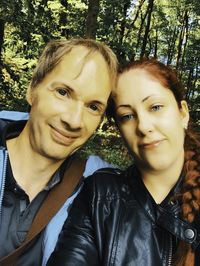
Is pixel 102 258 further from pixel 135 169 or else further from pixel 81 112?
pixel 81 112

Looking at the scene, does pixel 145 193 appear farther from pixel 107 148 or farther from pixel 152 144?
pixel 107 148

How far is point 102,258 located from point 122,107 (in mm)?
943

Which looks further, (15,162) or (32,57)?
(32,57)

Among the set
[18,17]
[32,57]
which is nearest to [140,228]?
[18,17]

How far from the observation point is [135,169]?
8.67 ft

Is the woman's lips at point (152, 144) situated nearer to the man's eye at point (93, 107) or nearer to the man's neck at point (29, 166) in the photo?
the man's eye at point (93, 107)

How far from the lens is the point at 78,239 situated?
2.36 m

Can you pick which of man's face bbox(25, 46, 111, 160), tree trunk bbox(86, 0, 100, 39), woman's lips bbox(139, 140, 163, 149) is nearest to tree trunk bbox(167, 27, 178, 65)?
tree trunk bbox(86, 0, 100, 39)

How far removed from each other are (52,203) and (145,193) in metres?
0.62

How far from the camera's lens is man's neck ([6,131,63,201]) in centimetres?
269

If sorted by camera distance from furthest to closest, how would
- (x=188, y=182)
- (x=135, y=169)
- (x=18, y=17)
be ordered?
(x=18, y=17), (x=135, y=169), (x=188, y=182)

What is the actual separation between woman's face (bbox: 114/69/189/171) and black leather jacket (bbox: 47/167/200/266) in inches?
8.1

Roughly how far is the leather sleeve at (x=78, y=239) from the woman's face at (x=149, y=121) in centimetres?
44

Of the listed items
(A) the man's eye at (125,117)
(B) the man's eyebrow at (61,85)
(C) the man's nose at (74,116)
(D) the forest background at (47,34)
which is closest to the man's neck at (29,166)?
(C) the man's nose at (74,116)
